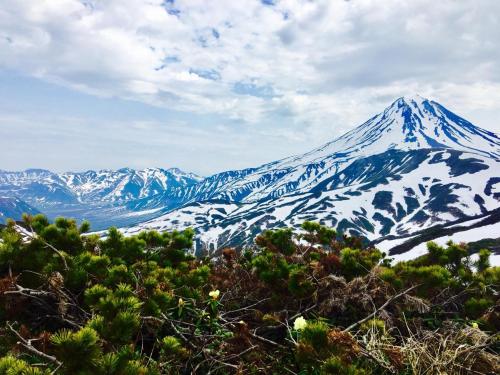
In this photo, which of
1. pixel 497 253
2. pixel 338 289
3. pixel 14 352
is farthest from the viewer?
pixel 497 253

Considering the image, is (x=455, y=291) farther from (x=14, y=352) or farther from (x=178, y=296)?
(x=14, y=352)

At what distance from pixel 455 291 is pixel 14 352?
6.20m

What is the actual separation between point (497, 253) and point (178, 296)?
216 ft

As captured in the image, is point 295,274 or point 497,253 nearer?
point 295,274

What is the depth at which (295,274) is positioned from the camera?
537 cm

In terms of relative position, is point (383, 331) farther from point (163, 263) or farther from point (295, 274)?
point (163, 263)

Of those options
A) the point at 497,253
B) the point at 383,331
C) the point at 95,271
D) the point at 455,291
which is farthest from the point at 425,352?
the point at 497,253

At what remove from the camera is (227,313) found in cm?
509

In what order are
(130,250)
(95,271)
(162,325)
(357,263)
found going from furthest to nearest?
(130,250) < (357,263) < (95,271) < (162,325)

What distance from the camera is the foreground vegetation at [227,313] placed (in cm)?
308

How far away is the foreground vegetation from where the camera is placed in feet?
10.1

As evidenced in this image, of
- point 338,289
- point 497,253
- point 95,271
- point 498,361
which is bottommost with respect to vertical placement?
point 497,253

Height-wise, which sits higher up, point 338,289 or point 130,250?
point 130,250

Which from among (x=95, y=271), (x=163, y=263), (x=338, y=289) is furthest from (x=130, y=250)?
(x=338, y=289)
